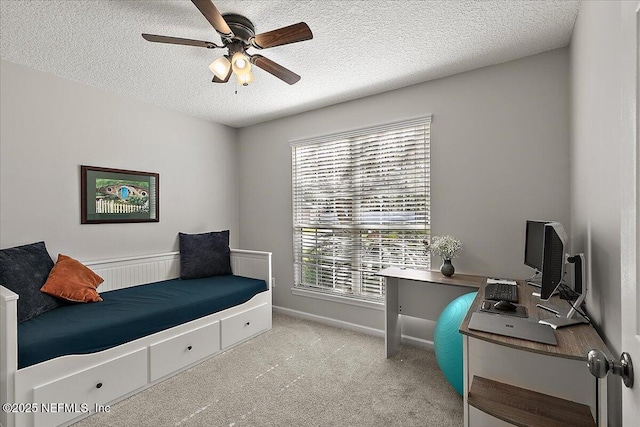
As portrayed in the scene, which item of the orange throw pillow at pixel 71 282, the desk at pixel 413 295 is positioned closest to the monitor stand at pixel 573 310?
the desk at pixel 413 295

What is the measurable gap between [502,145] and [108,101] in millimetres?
3773

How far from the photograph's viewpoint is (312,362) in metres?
2.73

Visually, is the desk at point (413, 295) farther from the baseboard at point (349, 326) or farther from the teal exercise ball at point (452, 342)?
the teal exercise ball at point (452, 342)

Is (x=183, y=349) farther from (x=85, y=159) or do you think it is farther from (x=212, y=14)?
(x=212, y=14)

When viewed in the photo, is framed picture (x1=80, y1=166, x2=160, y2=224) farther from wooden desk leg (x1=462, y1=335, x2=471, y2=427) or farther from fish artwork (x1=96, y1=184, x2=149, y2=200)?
wooden desk leg (x1=462, y1=335, x2=471, y2=427)

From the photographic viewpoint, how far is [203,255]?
3682 millimetres

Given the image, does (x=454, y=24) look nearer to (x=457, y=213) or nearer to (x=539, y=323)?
(x=457, y=213)

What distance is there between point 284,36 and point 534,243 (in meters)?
2.19

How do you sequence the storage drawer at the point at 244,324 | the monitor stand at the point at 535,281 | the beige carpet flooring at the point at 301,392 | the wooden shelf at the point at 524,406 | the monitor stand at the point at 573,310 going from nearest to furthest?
the wooden shelf at the point at 524,406
the monitor stand at the point at 573,310
the beige carpet flooring at the point at 301,392
the monitor stand at the point at 535,281
the storage drawer at the point at 244,324

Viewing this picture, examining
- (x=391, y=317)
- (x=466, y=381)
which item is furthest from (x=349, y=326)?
(x=466, y=381)

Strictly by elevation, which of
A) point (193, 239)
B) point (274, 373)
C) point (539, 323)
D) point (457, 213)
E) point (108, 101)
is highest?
point (108, 101)

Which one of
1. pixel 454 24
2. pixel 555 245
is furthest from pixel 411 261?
pixel 454 24

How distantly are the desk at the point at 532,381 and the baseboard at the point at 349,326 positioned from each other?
1.40 m

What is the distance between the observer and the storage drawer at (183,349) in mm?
2432
